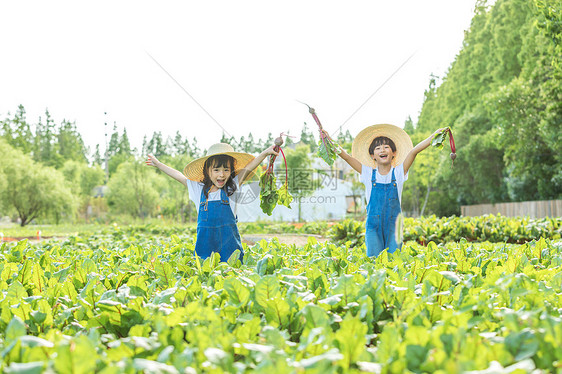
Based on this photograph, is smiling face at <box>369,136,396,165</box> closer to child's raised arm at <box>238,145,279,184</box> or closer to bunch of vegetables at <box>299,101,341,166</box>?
bunch of vegetables at <box>299,101,341,166</box>

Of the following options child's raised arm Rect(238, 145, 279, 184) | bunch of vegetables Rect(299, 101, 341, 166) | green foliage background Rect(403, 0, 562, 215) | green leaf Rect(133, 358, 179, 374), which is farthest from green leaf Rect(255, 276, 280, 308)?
green foliage background Rect(403, 0, 562, 215)

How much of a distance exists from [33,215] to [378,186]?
3305cm

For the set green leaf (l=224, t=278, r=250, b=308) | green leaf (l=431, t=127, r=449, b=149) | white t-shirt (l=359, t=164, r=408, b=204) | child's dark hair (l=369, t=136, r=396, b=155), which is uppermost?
child's dark hair (l=369, t=136, r=396, b=155)

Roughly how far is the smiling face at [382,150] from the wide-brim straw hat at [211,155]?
151 cm

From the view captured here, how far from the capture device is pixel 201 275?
2779 mm

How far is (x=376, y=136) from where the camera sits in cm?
523

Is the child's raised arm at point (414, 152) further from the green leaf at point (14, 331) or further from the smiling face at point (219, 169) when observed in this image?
the green leaf at point (14, 331)

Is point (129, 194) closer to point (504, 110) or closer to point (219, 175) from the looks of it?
point (504, 110)

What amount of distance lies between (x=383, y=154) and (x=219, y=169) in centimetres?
194

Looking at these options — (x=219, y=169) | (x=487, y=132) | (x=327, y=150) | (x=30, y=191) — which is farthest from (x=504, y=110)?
(x=30, y=191)

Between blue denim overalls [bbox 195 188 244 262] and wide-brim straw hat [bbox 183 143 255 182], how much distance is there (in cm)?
33

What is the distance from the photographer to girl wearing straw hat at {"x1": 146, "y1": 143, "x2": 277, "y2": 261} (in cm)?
455

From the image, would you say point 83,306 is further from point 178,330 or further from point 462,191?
point 462,191

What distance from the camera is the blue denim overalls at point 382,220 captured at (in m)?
4.64
